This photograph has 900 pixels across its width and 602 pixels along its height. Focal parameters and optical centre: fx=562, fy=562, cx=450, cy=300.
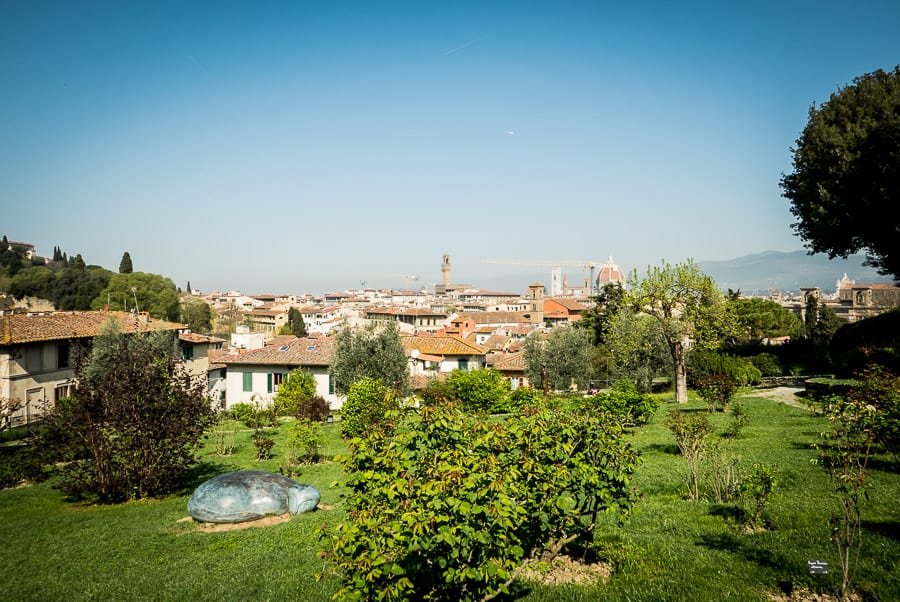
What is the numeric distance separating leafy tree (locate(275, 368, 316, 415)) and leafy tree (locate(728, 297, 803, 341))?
42.5m

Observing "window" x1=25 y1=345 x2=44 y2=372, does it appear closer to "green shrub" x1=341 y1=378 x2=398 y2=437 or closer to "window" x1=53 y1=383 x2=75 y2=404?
"window" x1=53 y1=383 x2=75 y2=404

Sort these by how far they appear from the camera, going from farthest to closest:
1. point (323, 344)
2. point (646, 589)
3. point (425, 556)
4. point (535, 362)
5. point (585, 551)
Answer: point (323, 344) < point (535, 362) < point (585, 551) < point (646, 589) < point (425, 556)

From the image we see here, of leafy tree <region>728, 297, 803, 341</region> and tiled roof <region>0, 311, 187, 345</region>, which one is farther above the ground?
tiled roof <region>0, 311, 187, 345</region>

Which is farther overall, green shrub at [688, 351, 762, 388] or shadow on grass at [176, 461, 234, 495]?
green shrub at [688, 351, 762, 388]

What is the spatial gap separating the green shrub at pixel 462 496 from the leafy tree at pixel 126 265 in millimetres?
99248

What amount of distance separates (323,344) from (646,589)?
113ft

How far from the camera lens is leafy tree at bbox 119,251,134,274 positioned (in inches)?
3551

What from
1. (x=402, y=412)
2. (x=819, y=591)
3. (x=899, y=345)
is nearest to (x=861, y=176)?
(x=899, y=345)

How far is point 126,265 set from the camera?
298ft

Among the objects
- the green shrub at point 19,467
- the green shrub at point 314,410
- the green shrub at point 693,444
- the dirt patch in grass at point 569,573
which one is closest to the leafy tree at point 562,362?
the green shrub at point 314,410

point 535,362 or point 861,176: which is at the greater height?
point 861,176

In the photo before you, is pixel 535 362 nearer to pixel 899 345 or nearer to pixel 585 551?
pixel 899 345

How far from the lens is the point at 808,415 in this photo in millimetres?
17125

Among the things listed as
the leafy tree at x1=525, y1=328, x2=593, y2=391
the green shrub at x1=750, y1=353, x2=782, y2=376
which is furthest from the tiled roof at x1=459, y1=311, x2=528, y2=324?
the green shrub at x1=750, y1=353, x2=782, y2=376
